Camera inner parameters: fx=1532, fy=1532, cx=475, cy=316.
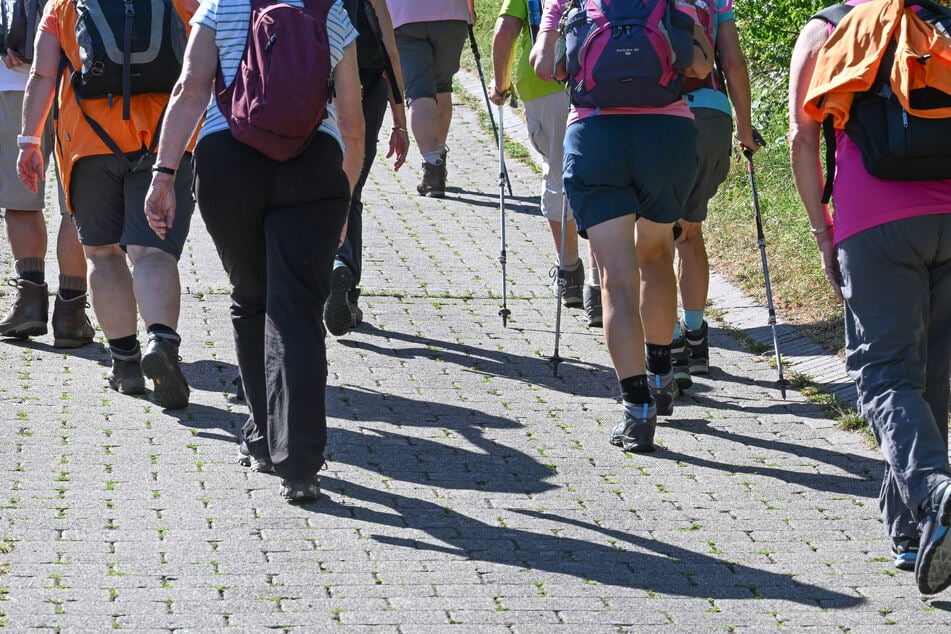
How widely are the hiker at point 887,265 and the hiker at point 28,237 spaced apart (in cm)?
403

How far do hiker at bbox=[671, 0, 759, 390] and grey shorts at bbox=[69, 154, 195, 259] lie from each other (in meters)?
2.31

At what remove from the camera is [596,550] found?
524 cm

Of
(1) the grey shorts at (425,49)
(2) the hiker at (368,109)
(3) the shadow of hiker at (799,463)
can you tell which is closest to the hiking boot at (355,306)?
(2) the hiker at (368,109)

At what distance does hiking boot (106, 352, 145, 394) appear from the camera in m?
7.00

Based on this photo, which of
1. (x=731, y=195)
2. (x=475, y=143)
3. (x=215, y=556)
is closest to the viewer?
(x=215, y=556)

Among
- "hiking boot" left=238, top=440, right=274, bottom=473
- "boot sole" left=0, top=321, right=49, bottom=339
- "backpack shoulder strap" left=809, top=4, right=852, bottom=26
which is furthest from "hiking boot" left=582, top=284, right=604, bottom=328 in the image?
"backpack shoulder strap" left=809, top=4, right=852, bottom=26

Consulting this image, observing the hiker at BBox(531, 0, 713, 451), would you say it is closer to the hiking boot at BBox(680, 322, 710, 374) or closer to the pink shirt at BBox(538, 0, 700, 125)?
the pink shirt at BBox(538, 0, 700, 125)

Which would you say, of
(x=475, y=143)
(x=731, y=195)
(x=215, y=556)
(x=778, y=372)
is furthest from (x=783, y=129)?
(x=215, y=556)

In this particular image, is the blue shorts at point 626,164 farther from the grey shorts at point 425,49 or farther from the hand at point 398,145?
the grey shorts at point 425,49

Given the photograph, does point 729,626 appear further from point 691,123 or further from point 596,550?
point 691,123

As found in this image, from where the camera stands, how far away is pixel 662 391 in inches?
265

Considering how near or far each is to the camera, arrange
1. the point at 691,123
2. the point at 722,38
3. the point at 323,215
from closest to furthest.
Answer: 1. the point at 323,215
2. the point at 691,123
3. the point at 722,38

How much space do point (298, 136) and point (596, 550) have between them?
5.73ft

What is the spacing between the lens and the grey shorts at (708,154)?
278 inches
